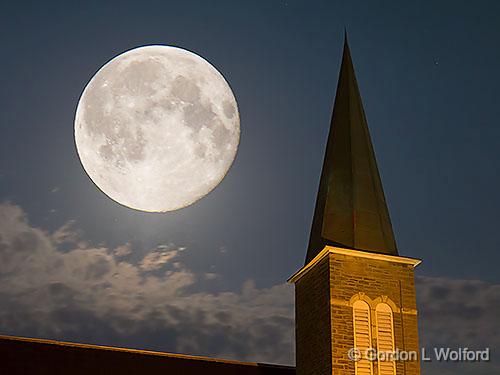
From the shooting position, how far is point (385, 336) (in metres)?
23.0

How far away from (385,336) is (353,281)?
6.01 feet

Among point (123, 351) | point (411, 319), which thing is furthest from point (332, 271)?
point (123, 351)

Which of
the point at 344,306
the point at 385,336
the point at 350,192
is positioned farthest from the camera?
the point at 350,192

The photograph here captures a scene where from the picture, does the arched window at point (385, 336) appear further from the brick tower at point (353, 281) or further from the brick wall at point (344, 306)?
the brick wall at point (344, 306)

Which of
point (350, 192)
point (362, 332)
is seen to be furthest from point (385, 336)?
point (350, 192)

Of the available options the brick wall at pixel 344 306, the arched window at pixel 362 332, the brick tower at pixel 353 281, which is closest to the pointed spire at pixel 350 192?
the brick tower at pixel 353 281

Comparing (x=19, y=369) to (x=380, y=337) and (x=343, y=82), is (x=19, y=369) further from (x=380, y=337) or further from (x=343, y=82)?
(x=343, y=82)

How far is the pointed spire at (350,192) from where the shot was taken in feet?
79.8

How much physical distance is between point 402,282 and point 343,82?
7891mm

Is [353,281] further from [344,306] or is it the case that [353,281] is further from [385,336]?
[385,336]

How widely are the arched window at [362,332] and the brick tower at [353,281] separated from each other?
29 mm

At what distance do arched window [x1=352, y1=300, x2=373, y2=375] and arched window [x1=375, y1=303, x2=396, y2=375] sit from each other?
30 centimetres

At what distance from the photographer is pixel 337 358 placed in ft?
72.6

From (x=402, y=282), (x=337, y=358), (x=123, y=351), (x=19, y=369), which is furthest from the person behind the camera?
(x=123, y=351)
